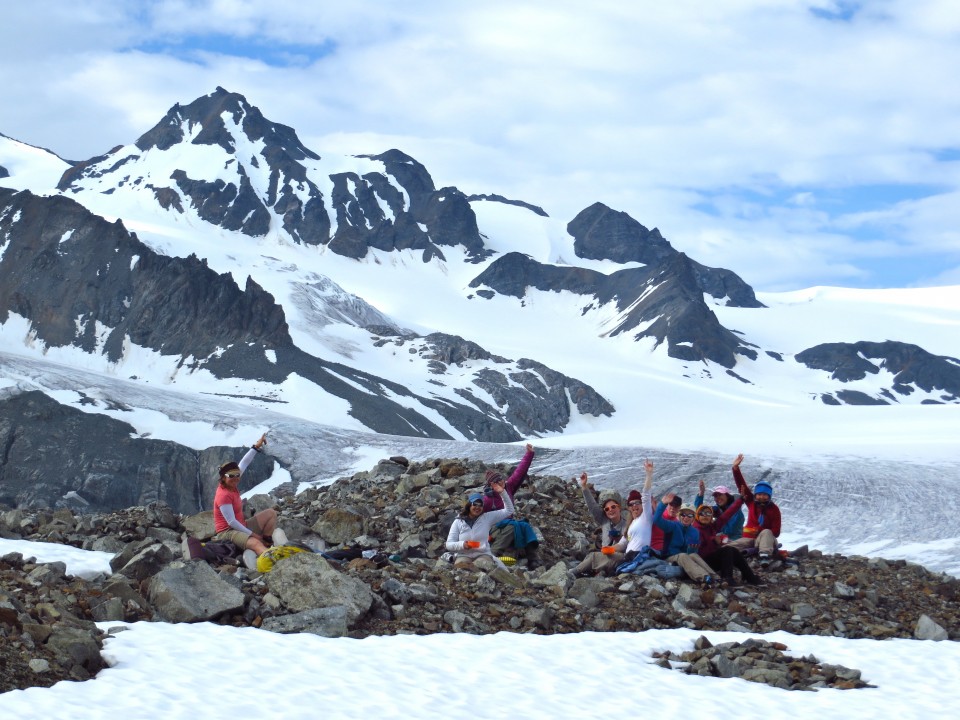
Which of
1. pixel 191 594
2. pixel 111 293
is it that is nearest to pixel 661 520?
pixel 191 594

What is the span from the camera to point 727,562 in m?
17.0

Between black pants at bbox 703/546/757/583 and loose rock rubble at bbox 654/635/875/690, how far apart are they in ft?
13.0

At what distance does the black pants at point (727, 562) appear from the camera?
668 inches

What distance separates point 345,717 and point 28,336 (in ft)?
484

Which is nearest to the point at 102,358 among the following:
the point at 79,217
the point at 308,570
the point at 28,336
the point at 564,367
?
the point at 28,336

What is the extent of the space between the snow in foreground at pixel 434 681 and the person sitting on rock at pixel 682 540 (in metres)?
2.95

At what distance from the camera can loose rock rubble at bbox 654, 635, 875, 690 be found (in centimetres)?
1209

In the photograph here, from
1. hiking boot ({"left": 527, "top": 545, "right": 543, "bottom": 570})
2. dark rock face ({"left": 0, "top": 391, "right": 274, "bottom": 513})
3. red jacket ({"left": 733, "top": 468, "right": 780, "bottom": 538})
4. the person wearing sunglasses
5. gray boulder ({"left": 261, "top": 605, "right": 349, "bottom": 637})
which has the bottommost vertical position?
dark rock face ({"left": 0, "top": 391, "right": 274, "bottom": 513})

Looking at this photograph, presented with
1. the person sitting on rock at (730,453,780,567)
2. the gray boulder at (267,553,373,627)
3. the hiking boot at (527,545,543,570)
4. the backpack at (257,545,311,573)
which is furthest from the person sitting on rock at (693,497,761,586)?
the backpack at (257,545,311,573)

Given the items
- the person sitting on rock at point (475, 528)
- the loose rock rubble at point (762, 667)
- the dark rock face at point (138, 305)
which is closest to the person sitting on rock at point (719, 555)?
the person sitting on rock at point (475, 528)

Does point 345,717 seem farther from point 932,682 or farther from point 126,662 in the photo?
point 932,682

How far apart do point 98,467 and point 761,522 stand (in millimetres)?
44494

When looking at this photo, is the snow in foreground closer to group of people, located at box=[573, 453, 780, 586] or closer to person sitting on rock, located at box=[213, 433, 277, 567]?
Result: group of people, located at box=[573, 453, 780, 586]

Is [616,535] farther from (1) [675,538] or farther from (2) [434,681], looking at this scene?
(2) [434,681]
